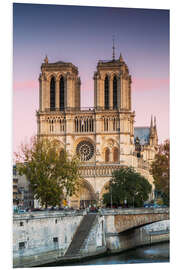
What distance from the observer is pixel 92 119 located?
70312mm

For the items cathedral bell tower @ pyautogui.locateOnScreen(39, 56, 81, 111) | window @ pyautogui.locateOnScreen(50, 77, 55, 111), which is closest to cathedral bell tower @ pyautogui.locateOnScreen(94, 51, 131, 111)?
cathedral bell tower @ pyautogui.locateOnScreen(39, 56, 81, 111)

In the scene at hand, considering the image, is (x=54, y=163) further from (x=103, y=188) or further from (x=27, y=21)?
(x=103, y=188)

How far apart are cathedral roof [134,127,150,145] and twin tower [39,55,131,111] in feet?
61.2

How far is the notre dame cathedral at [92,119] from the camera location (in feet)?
228

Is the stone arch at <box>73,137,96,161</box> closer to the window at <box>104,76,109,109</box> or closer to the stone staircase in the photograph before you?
the window at <box>104,76,109,109</box>

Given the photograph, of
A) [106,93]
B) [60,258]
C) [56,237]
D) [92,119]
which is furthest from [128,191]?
[106,93]

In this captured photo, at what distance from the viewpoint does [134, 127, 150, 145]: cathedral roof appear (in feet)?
296

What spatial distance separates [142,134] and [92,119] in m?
21.8

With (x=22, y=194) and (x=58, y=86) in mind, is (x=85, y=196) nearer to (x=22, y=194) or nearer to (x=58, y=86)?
(x=22, y=194)

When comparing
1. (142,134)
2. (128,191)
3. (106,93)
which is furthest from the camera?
(142,134)

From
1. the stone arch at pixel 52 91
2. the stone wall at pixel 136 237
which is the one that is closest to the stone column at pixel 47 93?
the stone arch at pixel 52 91

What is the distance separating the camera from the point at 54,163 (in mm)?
46188
